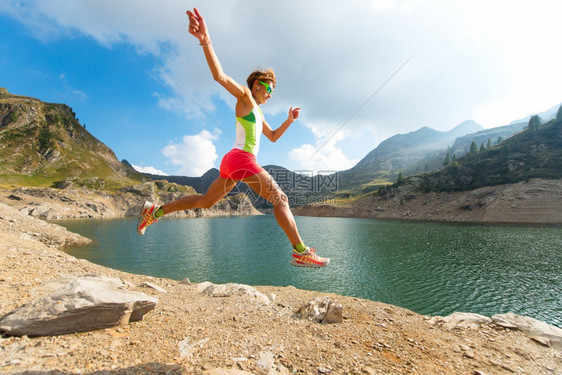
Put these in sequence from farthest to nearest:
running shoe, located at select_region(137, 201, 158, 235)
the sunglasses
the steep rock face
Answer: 1. the steep rock face
2. running shoe, located at select_region(137, 201, 158, 235)
3. the sunglasses

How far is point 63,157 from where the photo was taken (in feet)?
556

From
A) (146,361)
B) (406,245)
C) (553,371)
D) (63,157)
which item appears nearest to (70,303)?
(146,361)

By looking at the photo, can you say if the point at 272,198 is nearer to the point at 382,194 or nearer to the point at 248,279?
the point at 248,279

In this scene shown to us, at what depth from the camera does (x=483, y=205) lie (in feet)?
257

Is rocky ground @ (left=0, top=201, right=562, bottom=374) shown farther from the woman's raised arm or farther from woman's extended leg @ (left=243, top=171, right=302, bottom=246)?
the woman's raised arm

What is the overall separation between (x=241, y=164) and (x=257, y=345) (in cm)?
390

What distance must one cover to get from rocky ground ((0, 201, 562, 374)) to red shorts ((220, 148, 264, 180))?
10.1 ft

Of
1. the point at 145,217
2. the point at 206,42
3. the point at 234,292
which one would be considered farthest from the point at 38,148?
the point at 206,42

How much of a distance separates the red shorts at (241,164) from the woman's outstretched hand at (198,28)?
1558mm

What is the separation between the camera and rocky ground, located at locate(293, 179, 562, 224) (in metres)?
66.6

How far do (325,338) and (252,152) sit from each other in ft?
16.3

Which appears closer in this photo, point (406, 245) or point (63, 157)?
point (406, 245)

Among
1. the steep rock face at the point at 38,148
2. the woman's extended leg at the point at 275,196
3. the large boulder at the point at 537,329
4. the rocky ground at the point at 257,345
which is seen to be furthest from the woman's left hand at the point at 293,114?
the steep rock face at the point at 38,148

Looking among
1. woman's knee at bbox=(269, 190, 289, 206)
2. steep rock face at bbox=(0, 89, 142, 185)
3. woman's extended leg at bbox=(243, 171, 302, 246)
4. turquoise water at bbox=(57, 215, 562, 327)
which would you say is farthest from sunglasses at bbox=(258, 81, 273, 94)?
steep rock face at bbox=(0, 89, 142, 185)
